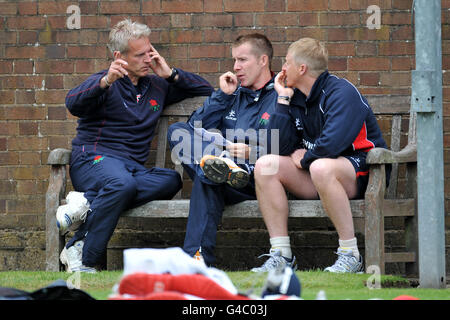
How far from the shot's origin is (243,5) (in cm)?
553

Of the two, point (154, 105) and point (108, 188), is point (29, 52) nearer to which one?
point (154, 105)

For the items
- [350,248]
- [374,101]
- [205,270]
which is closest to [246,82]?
[374,101]

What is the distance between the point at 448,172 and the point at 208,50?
6.46 ft

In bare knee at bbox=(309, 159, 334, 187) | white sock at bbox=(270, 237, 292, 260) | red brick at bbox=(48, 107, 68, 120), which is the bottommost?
white sock at bbox=(270, 237, 292, 260)

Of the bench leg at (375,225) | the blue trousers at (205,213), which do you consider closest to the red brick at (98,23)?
the blue trousers at (205,213)

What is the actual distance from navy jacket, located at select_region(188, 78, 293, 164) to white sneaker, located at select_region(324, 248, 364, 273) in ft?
2.79

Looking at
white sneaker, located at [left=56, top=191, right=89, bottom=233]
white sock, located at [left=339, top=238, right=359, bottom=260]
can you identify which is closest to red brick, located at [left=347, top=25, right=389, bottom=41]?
white sock, located at [left=339, top=238, right=359, bottom=260]

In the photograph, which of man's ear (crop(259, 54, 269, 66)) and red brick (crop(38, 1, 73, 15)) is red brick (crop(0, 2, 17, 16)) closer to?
red brick (crop(38, 1, 73, 15))

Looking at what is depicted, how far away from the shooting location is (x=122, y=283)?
7.80 ft

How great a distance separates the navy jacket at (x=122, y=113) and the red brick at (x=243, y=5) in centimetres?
58

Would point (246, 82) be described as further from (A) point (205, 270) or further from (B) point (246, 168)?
(A) point (205, 270)

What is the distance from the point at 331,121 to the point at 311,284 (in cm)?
107

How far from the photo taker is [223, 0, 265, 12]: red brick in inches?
217

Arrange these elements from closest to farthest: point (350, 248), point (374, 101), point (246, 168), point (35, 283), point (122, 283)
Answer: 1. point (122, 283)
2. point (35, 283)
3. point (350, 248)
4. point (246, 168)
5. point (374, 101)
